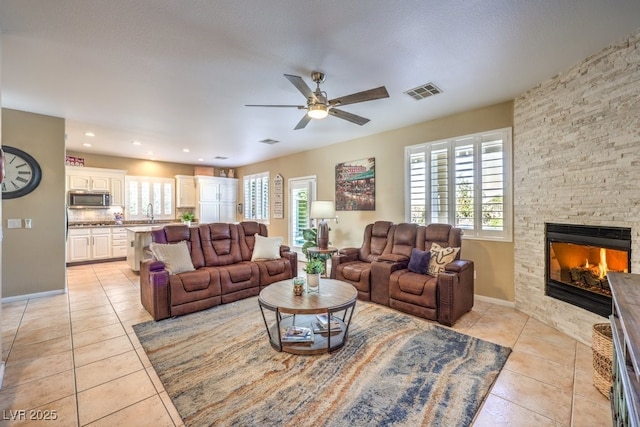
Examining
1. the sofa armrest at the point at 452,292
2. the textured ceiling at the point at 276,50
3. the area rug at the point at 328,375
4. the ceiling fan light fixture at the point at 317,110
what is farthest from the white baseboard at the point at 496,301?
the ceiling fan light fixture at the point at 317,110

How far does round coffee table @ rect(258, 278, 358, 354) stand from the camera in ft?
7.97

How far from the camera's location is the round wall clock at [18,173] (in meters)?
3.89

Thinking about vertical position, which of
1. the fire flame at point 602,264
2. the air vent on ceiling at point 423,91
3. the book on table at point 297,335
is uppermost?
the air vent on ceiling at point 423,91

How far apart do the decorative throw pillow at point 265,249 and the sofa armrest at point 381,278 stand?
1607 mm

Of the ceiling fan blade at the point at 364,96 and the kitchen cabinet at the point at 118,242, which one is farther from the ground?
the ceiling fan blade at the point at 364,96

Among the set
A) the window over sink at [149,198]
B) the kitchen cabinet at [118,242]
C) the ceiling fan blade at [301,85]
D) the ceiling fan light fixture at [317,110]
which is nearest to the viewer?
the ceiling fan blade at [301,85]

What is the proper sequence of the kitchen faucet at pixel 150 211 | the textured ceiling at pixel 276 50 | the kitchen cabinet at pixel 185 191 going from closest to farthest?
the textured ceiling at pixel 276 50, the kitchen faucet at pixel 150 211, the kitchen cabinet at pixel 185 191

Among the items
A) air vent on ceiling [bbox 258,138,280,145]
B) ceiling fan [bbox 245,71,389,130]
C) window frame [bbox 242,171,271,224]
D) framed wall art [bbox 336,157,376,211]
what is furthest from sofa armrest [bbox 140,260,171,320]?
window frame [bbox 242,171,271,224]

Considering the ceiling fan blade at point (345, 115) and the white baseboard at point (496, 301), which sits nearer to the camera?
the ceiling fan blade at point (345, 115)

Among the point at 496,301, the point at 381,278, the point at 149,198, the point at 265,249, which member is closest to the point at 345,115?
the point at 381,278

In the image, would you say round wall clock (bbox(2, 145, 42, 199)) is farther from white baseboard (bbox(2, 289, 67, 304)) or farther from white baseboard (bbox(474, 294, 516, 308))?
white baseboard (bbox(474, 294, 516, 308))

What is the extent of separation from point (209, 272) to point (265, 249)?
101 centimetres

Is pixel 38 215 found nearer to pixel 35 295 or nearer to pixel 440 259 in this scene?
pixel 35 295

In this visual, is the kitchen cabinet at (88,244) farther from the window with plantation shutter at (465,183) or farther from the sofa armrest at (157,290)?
the window with plantation shutter at (465,183)
